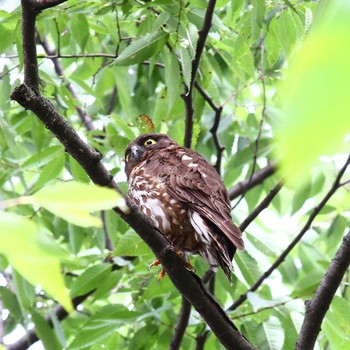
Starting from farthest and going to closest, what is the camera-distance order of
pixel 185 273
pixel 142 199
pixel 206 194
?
pixel 142 199
pixel 206 194
pixel 185 273

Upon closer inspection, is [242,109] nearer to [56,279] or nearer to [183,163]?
[183,163]

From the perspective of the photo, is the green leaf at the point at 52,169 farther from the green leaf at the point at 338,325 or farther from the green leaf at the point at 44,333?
the green leaf at the point at 338,325

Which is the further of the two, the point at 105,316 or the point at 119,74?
the point at 119,74

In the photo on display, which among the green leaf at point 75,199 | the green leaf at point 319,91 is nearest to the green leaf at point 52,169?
the green leaf at point 75,199

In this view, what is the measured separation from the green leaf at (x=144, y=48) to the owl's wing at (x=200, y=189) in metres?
0.63

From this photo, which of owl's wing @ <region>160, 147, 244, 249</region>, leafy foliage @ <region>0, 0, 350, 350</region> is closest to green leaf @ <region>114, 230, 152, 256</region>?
leafy foliage @ <region>0, 0, 350, 350</region>

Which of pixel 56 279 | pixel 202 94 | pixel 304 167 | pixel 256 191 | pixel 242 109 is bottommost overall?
pixel 256 191

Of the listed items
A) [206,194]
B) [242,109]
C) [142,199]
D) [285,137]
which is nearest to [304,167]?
[285,137]

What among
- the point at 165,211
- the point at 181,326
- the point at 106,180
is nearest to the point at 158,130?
the point at 165,211

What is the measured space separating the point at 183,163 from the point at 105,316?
0.98 metres

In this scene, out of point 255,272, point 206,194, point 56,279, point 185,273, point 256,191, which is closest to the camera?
point 56,279

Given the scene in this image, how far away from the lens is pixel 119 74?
4.95m

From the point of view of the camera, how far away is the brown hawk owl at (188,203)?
123 inches

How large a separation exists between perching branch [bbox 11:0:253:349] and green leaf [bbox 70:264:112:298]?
4.30ft
